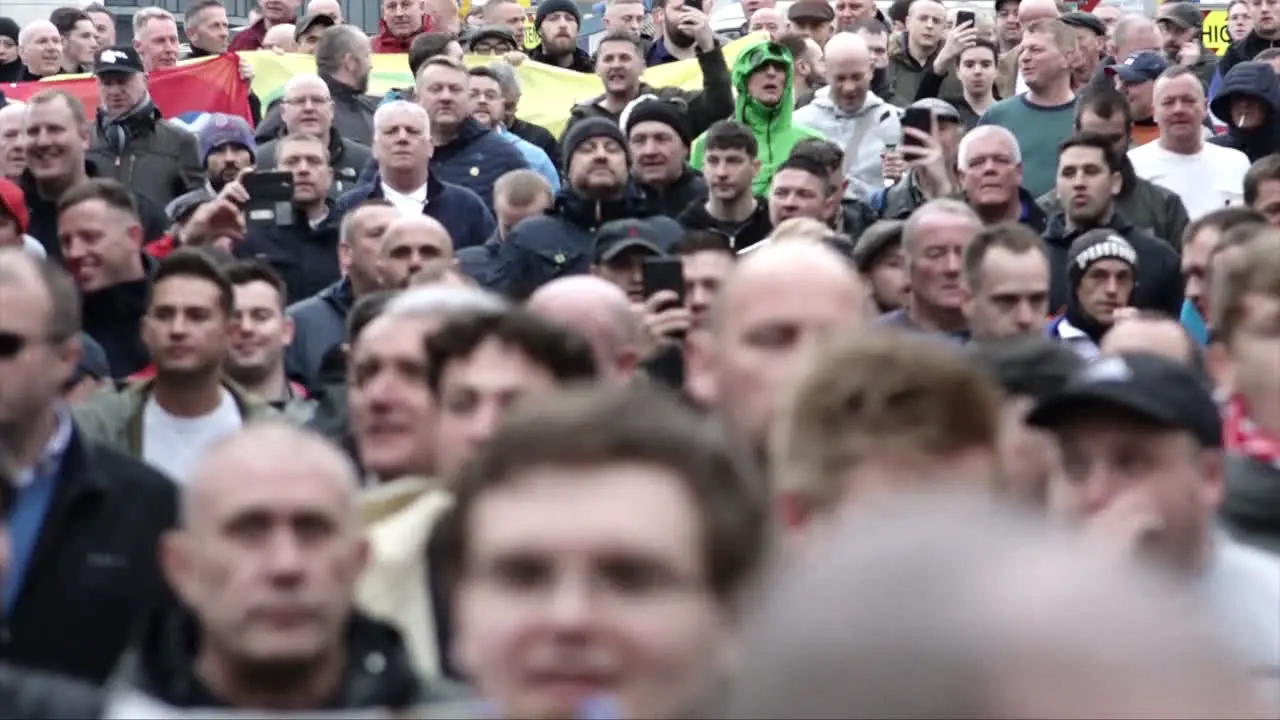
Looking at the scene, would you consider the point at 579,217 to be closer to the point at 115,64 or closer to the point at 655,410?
the point at 115,64

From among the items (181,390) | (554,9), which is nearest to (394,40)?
(554,9)

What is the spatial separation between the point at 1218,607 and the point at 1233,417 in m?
3.73

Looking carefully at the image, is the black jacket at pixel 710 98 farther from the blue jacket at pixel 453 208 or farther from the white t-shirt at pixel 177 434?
the white t-shirt at pixel 177 434

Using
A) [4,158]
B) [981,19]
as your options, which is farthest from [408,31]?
[4,158]

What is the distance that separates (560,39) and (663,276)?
7.96 meters

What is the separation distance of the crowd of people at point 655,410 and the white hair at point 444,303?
0.02 m

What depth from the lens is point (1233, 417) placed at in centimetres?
490

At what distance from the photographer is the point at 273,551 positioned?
380cm

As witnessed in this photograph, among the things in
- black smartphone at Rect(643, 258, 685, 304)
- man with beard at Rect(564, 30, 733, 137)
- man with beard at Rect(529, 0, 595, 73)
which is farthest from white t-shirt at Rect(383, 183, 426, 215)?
man with beard at Rect(529, 0, 595, 73)

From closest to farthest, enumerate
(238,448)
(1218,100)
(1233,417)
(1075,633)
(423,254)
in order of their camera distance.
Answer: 1. (1075,633)
2. (238,448)
3. (1233,417)
4. (423,254)
5. (1218,100)

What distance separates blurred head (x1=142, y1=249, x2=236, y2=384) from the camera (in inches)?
274

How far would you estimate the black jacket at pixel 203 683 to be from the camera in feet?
11.8

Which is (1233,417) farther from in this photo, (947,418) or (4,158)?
(4,158)

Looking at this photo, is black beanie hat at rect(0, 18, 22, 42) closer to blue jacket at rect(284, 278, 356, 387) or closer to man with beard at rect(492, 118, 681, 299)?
man with beard at rect(492, 118, 681, 299)
